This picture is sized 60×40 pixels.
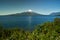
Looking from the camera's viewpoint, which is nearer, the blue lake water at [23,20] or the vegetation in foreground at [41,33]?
the vegetation in foreground at [41,33]

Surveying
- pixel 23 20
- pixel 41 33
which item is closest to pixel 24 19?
pixel 23 20

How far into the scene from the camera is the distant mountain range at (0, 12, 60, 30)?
2684 millimetres

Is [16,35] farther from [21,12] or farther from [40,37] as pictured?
[21,12]

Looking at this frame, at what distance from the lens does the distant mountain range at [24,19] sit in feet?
8.80

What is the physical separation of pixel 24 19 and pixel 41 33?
71cm

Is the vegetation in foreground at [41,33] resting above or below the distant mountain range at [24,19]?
below

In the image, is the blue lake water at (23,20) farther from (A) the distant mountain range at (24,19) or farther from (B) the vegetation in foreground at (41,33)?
(B) the vegetation in foreground at (41,33)

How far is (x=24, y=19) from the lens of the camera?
111 inches

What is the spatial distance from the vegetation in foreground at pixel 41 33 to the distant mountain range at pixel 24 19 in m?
0.21

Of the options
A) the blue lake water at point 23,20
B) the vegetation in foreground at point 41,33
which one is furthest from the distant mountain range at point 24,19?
the vegetation in foreground at point 41,33

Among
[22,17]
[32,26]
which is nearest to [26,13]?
[22,17]

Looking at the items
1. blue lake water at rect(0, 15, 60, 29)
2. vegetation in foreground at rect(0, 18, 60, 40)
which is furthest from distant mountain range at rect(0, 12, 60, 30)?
vegetation in foreground at rect(0, 18, 60, 40)

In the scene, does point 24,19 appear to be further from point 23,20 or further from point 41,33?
point 41,33

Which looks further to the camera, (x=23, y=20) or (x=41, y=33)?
(x=23, y=20)
